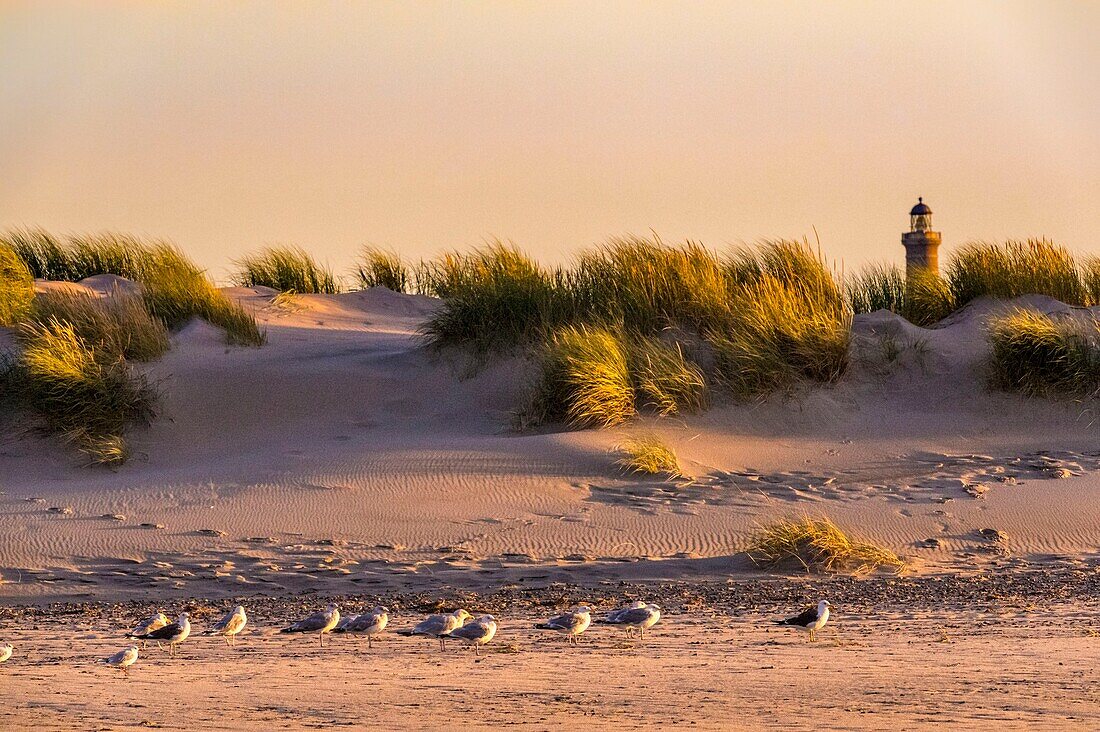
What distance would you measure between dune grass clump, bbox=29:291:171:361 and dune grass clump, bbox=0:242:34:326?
35 centimetres

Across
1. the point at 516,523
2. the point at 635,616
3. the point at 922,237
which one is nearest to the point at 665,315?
the point at 516,523

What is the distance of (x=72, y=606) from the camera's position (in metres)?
8.85

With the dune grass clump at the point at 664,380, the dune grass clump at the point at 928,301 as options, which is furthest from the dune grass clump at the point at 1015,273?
the dune grass clump at the point at 664,380

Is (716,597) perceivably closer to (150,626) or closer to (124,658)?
(150,626)

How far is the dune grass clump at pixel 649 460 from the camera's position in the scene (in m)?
12.1

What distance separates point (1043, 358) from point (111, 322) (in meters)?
8.82

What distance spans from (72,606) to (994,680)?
17.3ft

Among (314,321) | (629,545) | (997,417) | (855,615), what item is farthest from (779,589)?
(314,321)

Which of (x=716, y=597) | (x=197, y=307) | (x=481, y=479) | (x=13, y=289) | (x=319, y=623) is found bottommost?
(x=716, y=597)

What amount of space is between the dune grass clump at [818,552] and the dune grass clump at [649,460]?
2.15 meters

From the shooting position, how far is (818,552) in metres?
9.66

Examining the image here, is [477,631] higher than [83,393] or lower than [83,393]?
lower

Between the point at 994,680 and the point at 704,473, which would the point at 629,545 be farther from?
the point at 994,680

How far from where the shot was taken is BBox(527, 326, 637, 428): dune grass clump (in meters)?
13.0
